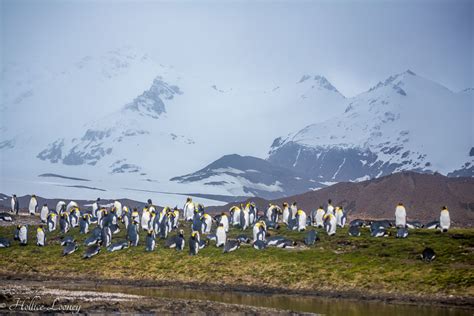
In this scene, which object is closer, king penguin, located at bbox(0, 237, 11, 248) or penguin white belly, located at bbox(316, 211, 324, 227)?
king penguin, located at bbox(0, 237, 11, 248)

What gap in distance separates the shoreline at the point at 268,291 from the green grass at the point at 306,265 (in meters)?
0.39

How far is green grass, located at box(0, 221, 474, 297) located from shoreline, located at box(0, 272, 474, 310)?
389 millimetres

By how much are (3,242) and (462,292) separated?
82.7ft

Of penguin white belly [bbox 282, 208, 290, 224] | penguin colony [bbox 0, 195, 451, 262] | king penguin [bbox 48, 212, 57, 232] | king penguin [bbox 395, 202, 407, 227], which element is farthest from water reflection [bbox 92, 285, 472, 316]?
penguin white belly [bbox 282, 208, 290, 224]

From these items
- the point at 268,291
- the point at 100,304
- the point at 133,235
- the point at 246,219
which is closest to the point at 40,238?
the point at 133,235

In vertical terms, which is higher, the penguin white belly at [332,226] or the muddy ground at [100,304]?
the penguin white belly at [332,226]

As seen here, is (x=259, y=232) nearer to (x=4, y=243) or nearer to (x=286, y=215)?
(x=286, y=215)

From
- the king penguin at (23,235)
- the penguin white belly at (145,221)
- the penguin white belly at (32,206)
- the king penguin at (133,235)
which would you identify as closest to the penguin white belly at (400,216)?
the penguin white belly at (145,221)

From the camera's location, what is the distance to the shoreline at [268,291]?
3072cm

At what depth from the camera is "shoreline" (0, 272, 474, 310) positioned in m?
30.7

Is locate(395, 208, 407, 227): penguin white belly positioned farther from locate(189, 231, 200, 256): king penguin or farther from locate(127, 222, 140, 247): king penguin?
locate(127, 222, 140, 247): king penguin

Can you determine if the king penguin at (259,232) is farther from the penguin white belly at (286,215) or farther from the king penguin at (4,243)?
the king penguin at (4,243)

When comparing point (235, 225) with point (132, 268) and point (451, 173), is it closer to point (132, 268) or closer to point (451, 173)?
point (132, 268)

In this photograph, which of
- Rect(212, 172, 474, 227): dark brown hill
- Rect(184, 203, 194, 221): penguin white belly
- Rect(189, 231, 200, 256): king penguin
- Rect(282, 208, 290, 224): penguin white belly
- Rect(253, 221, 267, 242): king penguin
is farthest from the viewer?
Rect(212, 172, 474, 227): dark brown hill
